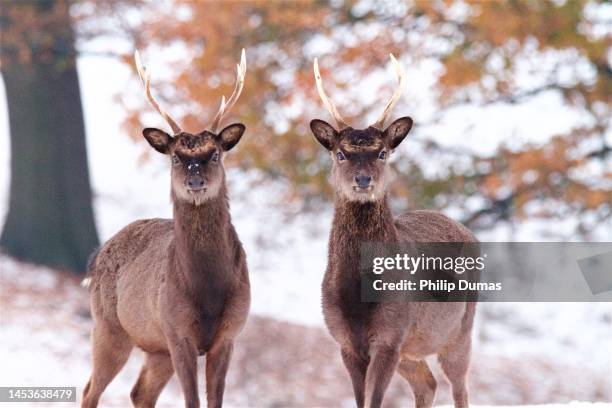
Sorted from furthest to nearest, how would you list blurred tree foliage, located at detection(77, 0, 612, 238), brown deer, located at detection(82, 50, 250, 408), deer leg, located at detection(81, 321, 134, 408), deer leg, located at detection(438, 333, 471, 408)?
blurred tree foliage, located at detection(77, 0, 612, 238), deer leg, located at detection(81, 321, 134, 408), deer leg, located at detection(438, 333, 471, 408), brown deer, located at detection(82, 50, 250, 408)

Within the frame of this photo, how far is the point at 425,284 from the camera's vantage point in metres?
6.05

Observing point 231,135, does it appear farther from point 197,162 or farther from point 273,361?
point 273,361

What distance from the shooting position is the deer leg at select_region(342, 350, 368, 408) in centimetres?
570

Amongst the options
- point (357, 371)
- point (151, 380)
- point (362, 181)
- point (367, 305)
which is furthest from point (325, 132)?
point (151, 380)

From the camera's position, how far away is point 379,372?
5.57 meters

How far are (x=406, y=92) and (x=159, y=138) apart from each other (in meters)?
6.02

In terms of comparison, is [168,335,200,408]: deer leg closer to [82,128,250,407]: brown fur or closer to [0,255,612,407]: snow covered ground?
[82,128,250,407]: brown fur

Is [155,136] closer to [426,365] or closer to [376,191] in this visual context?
[376,191]

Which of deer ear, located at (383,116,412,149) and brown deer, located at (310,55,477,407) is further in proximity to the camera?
deer ear, located at (383,116,412,149)

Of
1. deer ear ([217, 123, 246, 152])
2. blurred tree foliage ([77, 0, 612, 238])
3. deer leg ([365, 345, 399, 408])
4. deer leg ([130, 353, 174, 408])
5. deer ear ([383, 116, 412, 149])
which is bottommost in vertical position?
deer leg ([365, 345, 399, 408])

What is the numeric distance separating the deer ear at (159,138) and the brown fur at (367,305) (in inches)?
34.7

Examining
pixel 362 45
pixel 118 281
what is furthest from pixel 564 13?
pixel 118 281

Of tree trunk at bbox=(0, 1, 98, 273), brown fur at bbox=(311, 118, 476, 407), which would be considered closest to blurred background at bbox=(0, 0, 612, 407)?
tree trunk at bbox=(0, 1, 98, 273)

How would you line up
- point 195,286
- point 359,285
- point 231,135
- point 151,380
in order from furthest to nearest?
point 151,380 → point 231,135 → point 195,286 → point 359,285
